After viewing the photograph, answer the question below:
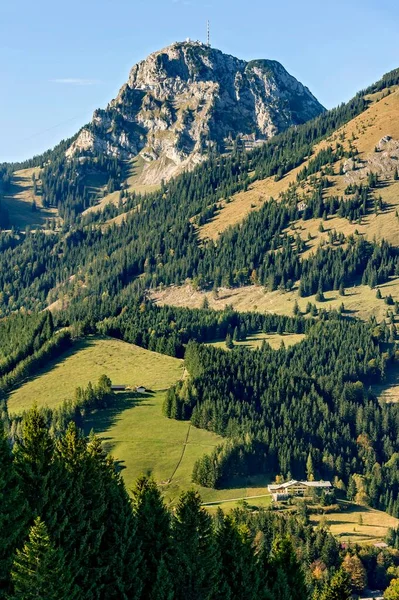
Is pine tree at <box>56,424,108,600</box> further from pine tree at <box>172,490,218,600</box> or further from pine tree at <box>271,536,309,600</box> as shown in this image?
pine tree at <box>271,536,309,600</box>

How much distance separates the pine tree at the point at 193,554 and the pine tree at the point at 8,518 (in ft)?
57.8

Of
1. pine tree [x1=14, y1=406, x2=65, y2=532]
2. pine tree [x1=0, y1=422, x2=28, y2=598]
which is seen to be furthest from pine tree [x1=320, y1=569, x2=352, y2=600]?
pine tree [x1=0, y1=422, x2=28, y2=598]

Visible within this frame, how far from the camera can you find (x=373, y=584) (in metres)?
155

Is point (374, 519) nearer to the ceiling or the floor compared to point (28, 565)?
nearer to the floor

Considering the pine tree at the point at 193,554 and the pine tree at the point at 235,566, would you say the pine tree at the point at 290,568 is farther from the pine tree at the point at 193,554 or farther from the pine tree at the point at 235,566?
the pine tree at the point at 193,554

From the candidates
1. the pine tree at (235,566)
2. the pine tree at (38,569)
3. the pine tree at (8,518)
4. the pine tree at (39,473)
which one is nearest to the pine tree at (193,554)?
the pine tree at (235,566)

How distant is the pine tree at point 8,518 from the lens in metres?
54.0

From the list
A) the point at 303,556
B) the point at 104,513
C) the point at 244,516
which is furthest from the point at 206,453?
the point at 104,513

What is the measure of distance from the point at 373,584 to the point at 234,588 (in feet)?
308

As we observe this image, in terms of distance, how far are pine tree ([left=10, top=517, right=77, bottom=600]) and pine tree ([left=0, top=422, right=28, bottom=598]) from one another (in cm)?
149

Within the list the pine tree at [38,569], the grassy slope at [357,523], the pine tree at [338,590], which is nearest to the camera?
the pine tree at [38,569]

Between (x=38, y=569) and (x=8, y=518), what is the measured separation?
435 centimetres

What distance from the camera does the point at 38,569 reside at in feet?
170

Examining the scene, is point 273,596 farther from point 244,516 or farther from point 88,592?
point 244,516
